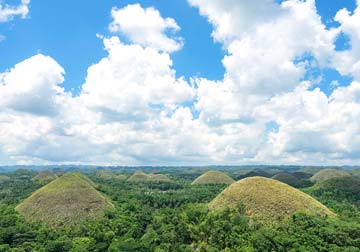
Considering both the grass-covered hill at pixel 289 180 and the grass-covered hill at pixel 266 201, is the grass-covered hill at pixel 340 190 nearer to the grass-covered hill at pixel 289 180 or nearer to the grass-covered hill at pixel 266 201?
the grass-covered hill at pixel 289 180

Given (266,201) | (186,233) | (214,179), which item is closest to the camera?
(186,233)

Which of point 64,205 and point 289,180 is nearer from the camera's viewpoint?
point 64,205

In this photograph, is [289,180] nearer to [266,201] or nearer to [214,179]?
[214,179]

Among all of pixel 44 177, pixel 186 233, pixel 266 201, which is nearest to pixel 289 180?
pixel 266 201

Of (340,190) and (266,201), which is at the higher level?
(266,201)

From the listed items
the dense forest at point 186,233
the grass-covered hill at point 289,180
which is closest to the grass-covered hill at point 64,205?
the dense forest at point 186,233

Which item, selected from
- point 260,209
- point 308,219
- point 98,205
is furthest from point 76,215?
point 308,219
